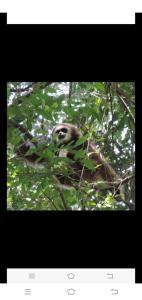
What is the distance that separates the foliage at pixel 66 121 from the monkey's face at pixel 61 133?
5cm

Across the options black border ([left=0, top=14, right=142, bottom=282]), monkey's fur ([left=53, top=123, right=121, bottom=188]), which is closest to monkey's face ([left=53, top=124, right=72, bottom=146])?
monkey's fur ([left=53, top=123, right=121, bottom=188])

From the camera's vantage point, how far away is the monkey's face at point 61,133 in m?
2.79

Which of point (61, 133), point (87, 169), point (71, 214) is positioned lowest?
point (71, 214)

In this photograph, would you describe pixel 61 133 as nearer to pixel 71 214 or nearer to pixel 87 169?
pixel 87 169

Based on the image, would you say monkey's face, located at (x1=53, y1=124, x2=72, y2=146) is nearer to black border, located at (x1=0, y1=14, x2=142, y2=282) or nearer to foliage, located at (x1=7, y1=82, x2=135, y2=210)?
foliage, located at (x1=7, y1=82, x2=135, y2=210)

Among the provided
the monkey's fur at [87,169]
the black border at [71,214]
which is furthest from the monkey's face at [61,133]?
the black border at [71,214]

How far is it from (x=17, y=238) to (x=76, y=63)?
781 millimetres

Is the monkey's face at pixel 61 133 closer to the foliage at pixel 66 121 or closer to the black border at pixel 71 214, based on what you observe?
the foliage at pixel 66 121

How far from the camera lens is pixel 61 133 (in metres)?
2.99

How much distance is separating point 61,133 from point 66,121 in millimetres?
133

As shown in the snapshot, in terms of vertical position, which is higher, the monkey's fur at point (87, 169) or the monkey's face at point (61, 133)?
the monkey's face at point (61, 133)

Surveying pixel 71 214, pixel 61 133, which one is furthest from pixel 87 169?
pixel 71 214

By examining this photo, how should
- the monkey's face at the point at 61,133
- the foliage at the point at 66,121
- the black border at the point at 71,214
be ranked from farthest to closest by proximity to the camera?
the monkey's face at the point at 61,133 < the foliage at the point at 66,121 < the black border at the point at 71,214

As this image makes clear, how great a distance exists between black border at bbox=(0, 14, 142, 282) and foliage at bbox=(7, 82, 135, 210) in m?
0.26
